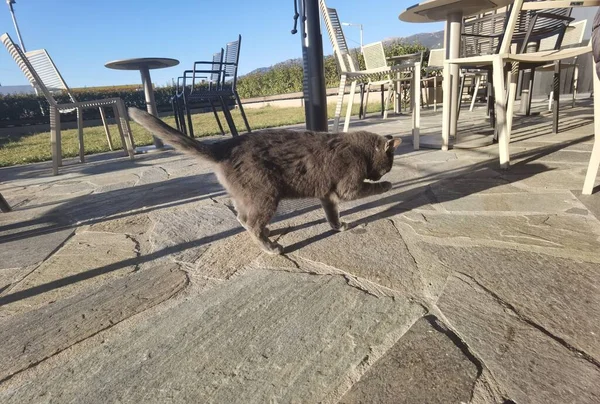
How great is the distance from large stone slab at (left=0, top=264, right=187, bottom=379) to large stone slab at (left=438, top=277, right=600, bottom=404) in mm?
1157

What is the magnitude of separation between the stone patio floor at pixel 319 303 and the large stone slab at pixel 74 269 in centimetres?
1

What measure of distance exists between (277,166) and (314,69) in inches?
72.7

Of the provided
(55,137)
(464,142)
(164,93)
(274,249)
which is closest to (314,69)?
(464,142)

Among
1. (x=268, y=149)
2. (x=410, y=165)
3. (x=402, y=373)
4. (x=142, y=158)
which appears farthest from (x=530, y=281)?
(x=142, y=158)

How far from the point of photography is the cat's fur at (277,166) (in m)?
1.75

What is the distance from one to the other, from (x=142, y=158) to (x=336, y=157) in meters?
4.04

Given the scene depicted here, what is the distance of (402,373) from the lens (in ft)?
3.03

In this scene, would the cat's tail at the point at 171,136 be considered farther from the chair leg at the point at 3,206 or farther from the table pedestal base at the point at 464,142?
the table pedestal base at the point at 464,142

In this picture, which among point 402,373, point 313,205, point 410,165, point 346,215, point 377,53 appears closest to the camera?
point 402,373

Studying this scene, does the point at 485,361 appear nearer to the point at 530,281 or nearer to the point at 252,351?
the point at 530,281

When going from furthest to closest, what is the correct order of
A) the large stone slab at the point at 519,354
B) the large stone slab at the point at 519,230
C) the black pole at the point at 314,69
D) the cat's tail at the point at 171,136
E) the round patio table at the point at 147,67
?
the round patio table at the point at 147,67
the black pole at the point at 314,69
the cat's tail at the point at 171,136
the large stone slab at the point at 519,230
the large stone slab at the point at 519,354

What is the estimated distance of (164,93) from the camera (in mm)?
19672

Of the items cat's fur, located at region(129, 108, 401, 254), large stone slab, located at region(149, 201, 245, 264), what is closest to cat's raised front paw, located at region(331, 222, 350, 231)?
cat's fur, located at region(129, 108, 401, 254)

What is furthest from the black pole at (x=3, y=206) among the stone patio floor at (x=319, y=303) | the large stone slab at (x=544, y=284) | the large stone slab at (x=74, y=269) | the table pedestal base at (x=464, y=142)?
the table pedestal base at (x=464, y=142)
